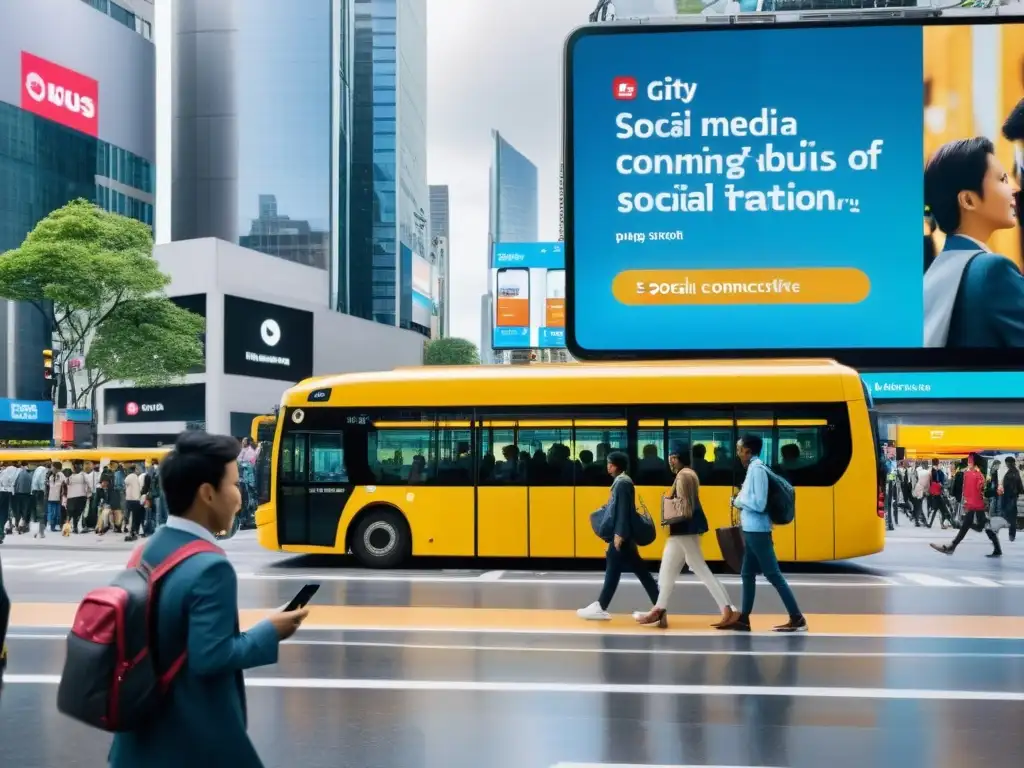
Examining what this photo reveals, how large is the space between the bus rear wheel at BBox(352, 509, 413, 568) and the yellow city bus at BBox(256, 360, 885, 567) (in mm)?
21

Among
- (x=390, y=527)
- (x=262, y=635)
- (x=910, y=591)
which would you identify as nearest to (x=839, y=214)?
(x=910, y=591)

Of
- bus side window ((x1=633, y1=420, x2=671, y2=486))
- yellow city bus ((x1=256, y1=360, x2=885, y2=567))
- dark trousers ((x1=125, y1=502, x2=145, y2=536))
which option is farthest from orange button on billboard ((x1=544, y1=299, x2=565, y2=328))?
bus side window ((x1=633, y1=420, x2=671, y2=486))

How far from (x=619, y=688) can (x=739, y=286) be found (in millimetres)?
12714

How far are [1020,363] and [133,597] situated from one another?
1951 cm

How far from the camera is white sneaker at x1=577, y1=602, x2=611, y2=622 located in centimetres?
1116

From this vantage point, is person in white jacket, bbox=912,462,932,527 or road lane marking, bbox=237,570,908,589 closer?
road lane marking, bbox=237,570,908,589

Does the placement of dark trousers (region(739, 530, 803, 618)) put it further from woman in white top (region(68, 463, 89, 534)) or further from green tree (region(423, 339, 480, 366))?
green tree (region(423, 339, 480, 366))

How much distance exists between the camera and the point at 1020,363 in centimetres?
1969

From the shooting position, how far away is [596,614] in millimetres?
11195

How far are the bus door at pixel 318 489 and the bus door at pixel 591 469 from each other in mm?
3195

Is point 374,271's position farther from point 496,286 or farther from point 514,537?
point 514,537

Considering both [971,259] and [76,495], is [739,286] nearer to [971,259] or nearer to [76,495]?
[971,259]

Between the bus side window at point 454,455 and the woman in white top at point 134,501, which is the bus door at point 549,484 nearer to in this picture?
the bus side window at point 454,455

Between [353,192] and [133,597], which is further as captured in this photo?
[353,192]
